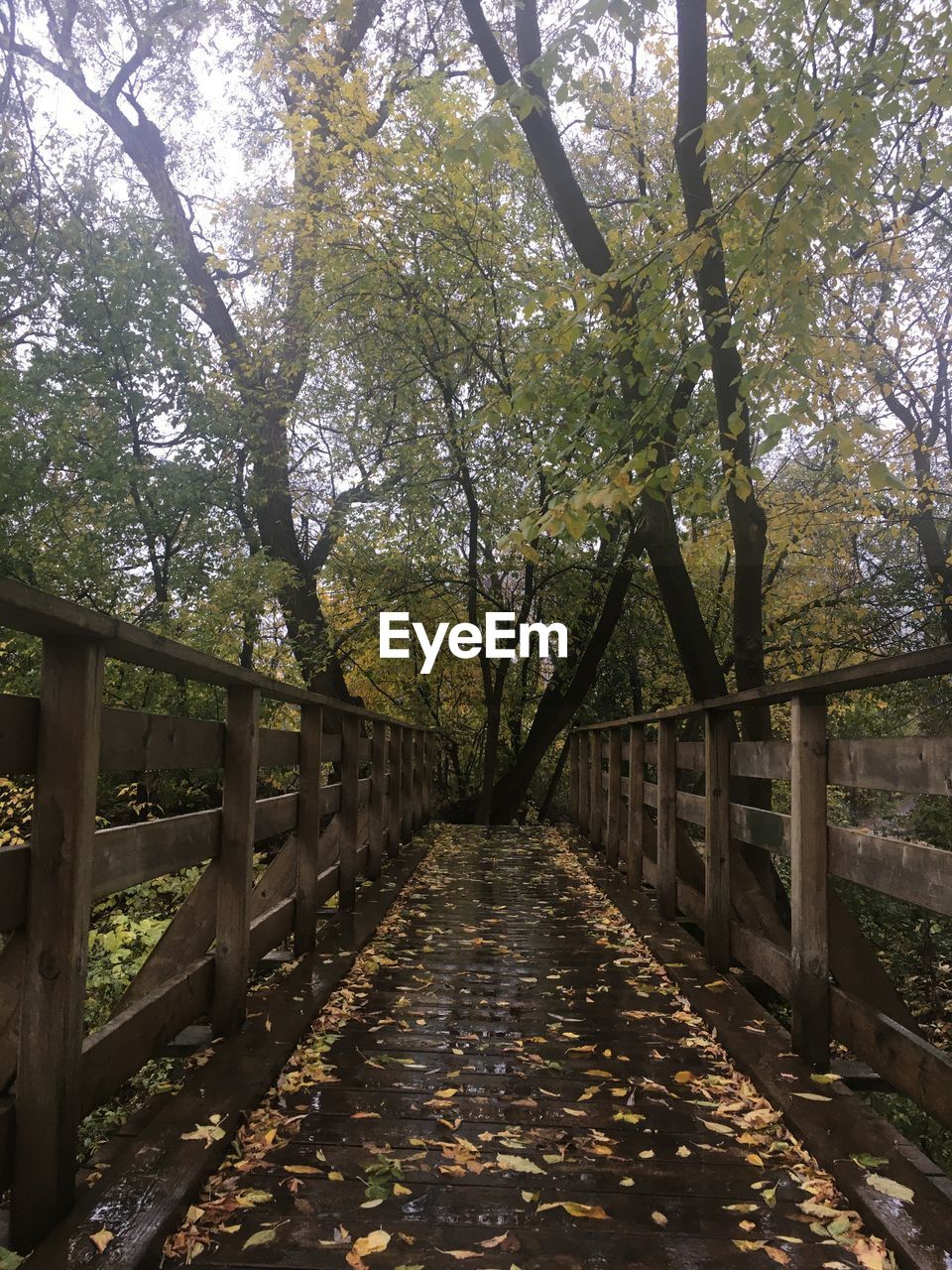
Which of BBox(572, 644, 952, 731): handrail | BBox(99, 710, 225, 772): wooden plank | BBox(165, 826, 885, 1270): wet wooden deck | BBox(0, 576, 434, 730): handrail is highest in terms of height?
BBox(0, 576, 434, 730): handrail

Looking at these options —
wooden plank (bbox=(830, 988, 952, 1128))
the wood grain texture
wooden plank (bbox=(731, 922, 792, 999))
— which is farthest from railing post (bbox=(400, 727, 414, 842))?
wooden plank (bbox=(830, 988, 952, 1128))

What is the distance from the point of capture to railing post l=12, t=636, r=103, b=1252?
180cm

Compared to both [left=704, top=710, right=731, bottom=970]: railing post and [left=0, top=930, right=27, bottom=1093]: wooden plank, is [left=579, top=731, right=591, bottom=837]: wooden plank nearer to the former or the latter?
[left=704, top=710, right=731, bottom=970]: railing post

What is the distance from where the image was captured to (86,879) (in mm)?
1910

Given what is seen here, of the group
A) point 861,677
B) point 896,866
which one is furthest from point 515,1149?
point 861,677

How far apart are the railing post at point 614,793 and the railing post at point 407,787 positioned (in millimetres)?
1992

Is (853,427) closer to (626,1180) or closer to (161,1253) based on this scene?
(626,1180)

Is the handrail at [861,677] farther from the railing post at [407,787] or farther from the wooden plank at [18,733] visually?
the railing post at [407,787]

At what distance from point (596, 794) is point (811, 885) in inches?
265

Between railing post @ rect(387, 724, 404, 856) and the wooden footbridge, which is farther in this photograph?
railing post @ rect(387, 724, 404, 856)

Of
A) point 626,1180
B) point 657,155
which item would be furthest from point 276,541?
point 626,1180

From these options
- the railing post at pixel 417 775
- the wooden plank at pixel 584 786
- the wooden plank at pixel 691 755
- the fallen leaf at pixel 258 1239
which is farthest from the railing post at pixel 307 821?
the wooden plank at pixel 584 786

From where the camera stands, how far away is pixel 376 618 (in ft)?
42.5

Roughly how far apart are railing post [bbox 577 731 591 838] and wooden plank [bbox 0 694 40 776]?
896 centimetres
